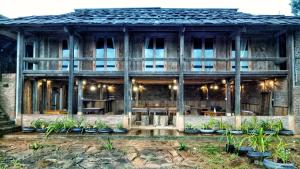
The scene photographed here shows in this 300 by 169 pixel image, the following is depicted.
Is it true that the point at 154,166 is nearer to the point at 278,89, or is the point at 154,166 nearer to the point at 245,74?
the point at 245,74

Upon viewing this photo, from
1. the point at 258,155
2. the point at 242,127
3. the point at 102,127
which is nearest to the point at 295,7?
the point at 242,127

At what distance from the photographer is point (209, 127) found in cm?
1203

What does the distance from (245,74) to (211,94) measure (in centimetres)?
685

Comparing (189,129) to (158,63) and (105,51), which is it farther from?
(105,51)

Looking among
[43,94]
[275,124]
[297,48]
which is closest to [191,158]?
[275,124]

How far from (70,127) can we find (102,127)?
1.67 meters

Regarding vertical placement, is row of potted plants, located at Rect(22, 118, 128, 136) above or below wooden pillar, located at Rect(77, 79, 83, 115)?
below

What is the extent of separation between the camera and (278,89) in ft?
44.7

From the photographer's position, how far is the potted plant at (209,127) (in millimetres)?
11570

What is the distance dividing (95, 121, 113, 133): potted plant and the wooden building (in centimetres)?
37

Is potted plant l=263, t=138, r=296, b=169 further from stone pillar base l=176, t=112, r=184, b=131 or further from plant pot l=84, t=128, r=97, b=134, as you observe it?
plant pot l=84, t=128, r=97, b=134

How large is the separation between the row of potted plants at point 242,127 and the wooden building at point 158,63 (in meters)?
0.45

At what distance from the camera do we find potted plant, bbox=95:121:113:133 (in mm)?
11638

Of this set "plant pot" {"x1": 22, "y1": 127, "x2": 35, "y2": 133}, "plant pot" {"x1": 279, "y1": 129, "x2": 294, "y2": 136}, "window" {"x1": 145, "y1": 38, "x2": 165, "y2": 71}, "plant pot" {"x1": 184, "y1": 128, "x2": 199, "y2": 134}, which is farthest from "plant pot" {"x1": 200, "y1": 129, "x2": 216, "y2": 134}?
"plant pot" {"x1": 22, "y1": 127, "x2": 35, "y2": 133}
